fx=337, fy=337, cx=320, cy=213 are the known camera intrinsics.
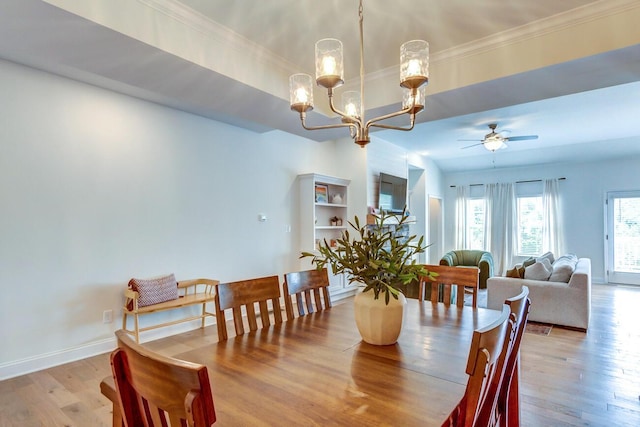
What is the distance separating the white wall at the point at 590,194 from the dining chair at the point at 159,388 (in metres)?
8.93

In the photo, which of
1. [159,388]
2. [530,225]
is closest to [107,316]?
[159,388]

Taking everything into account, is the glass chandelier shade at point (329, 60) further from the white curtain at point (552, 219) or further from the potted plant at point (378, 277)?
the white curtain at point (552, 219)

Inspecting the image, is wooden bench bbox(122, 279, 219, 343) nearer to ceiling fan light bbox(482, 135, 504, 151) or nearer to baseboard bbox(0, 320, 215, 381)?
baseboard bbox(0, 320, 215, 381)

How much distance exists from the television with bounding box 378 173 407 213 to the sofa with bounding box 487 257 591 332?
7.81ft

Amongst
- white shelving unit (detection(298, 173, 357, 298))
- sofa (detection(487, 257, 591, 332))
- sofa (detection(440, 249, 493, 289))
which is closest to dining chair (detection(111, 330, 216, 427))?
white shelving unit (detection(298, 173, 357, 298))

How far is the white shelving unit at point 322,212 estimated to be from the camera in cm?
543

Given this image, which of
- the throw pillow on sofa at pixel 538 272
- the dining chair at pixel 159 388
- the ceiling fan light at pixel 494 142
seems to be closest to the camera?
the dining chair at pixel 159 388

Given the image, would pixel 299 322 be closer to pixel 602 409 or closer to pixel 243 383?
pixel 243 383

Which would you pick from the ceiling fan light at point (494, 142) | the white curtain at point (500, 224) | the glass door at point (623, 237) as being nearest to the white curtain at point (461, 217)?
the white curtain at point (500, 224)

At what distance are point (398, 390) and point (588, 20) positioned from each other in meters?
2.65

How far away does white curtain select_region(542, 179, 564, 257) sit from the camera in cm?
755

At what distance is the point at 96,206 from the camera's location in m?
3.41

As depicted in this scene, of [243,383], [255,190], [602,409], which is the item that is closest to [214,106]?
[255,190]

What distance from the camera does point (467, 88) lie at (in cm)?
274
